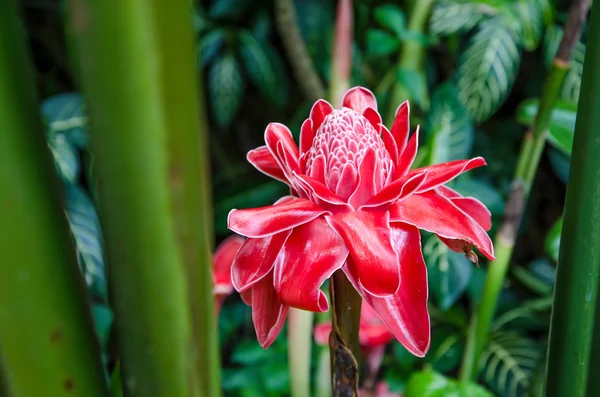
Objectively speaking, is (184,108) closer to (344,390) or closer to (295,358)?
(344,390)

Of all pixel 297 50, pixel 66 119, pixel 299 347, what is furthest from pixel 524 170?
pixel 66 119

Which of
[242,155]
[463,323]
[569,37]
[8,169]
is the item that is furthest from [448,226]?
[242,155]

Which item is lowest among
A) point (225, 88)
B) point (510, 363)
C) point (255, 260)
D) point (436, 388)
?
point (510, 363)

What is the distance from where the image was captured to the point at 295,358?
14.9 inches

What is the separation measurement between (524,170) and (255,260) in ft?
1.04

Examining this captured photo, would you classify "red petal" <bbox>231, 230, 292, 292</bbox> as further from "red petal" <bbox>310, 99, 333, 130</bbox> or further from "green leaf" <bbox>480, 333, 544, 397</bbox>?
"green leaf" <bbox>480, 333, 544, 397</bbox>

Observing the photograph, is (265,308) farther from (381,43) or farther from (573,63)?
(573,63)

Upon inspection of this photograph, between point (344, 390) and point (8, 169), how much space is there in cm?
14

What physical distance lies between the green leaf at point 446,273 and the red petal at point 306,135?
1.12 feet

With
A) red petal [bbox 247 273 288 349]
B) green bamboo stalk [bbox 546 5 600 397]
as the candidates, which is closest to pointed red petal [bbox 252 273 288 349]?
red petal [bbox 247 273 288 349]

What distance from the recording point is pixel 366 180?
0.70ft

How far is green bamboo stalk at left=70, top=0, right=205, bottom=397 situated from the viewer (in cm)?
11

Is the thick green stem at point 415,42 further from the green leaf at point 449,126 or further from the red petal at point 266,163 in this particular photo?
the red petal at point 266,163

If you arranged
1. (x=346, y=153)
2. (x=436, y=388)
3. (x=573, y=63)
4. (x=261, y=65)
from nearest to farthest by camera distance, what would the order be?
(x=346, y=153) < (x=436, y=388) < (x=573, y=63) < (x=261, y=65)
